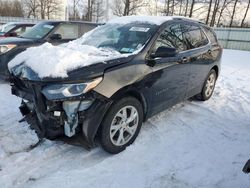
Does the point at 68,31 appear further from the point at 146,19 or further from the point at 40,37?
the point at 146,19

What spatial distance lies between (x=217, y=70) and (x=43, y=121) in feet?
14.2

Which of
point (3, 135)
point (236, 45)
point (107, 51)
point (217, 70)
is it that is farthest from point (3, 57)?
point (236, 45)

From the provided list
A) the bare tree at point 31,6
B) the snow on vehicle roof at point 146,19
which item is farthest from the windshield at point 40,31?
the bare tree at point 31,6

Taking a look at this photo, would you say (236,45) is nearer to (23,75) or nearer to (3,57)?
(3,57)

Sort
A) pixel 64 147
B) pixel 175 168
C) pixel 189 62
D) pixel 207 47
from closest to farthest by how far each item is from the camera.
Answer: pixel 175 168 → pixel 64 147 → pixel 189 62 → pixel 207 47

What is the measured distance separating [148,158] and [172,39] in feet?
Result: 6.46

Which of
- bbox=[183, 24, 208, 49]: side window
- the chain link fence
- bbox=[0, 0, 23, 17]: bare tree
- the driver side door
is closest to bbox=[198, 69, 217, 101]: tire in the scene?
bbox=[183, 24, 208, 49]: side window

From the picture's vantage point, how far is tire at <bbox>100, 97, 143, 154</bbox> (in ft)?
11.2

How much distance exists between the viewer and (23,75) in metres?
3.35

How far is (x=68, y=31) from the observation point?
890cm

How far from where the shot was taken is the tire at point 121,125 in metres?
3.41

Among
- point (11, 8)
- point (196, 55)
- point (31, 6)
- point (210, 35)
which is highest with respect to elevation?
→ point (210, 35)

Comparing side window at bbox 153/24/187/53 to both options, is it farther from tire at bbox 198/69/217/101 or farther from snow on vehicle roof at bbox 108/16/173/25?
tire at bbox 198/69/217/101

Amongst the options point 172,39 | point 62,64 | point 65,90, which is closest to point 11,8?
point 172,39
